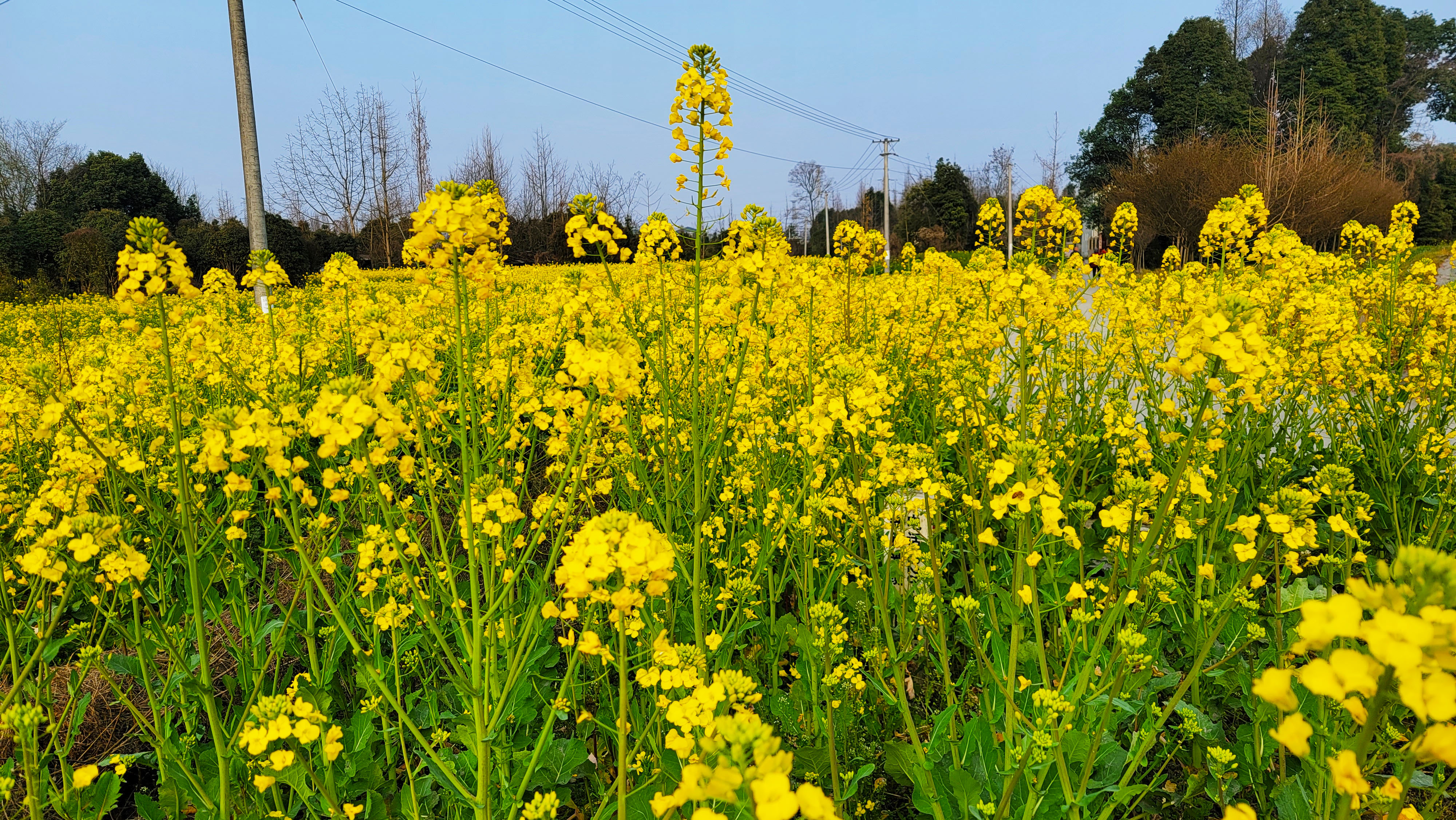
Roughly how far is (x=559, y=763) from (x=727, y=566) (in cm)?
85

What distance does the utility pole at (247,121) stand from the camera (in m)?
7.81

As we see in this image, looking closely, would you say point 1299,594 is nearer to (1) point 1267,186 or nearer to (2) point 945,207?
(1) point 1267,186

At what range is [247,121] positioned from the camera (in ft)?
25.6

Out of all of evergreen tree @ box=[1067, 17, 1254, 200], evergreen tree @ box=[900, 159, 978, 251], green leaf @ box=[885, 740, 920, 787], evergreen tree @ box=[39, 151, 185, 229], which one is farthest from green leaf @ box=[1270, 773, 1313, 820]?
evergreen tree @ box=[1067, 17, 1254, 200]

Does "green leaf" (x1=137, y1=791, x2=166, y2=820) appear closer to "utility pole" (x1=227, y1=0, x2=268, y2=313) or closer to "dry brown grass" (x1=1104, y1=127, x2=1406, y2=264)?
"utility pole" (x1=227, y1=0, x2=268, y2=313)

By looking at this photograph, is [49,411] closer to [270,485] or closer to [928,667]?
[270,485]

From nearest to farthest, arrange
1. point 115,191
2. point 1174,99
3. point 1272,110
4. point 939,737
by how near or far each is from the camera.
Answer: point 939,737 < point 1272,110 < point 115,191 < point 1174,99

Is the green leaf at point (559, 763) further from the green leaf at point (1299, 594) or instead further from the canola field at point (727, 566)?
the green leaf at point (1299, 594)

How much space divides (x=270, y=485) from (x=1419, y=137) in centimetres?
5760

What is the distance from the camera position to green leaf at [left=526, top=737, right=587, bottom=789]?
1.94 m

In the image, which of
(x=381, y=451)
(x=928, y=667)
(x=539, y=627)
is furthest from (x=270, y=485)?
(x=928, y=667)

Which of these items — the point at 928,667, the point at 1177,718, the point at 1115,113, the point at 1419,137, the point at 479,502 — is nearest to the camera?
the point at 479,502

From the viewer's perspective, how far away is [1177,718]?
2355mm

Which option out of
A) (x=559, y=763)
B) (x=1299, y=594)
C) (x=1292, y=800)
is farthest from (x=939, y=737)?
(x=1299, y=594)
